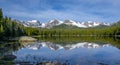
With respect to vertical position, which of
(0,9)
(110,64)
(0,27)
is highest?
(0,9)

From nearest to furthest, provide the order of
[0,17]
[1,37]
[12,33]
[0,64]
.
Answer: [0,64]
[1,37]
[0,17]
[12,33]

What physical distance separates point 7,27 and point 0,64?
4418 inches

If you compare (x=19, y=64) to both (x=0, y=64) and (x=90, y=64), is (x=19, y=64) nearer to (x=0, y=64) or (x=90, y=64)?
(x=0, y=64)

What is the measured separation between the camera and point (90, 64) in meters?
41.5

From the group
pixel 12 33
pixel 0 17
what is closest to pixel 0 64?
pixel 0 17

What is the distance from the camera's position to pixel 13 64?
129ft

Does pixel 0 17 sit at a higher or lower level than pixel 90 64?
higher

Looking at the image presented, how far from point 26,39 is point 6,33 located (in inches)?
798

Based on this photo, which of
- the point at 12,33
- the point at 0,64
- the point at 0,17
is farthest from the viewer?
the point at 12,33

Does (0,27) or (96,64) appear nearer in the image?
(96,64)

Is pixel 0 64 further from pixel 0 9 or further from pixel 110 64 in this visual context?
pixel 0 9

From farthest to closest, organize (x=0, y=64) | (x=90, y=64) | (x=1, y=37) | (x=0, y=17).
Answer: (x=0, y=17) < (x=1, y=37) < (x=90, y=64) < (x=0, y=64)

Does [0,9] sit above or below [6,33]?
above

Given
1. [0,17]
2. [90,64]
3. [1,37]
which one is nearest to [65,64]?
[90,64]
